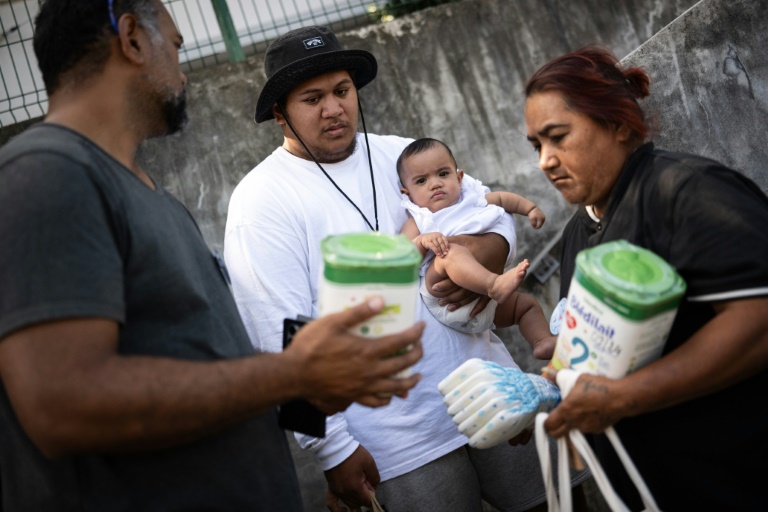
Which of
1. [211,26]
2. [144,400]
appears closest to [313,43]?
[144,400]

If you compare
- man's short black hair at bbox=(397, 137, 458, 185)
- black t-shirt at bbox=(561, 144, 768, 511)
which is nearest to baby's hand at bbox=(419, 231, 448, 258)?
man's short black hair at bbox=(397, 137, 458, 185)

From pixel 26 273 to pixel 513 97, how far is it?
4.29 meters

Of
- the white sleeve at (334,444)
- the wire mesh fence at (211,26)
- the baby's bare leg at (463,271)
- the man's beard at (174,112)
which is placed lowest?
the white sleeve at (334,444)

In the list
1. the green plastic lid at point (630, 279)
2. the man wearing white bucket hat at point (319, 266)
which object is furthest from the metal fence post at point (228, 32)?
the green plastic lid at point (630, 279)

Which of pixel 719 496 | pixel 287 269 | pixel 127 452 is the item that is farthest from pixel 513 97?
pixel 127 452

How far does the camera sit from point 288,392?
5.97 feet

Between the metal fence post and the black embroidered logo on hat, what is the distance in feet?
7.46

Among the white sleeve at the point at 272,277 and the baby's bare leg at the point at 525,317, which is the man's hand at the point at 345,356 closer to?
the white sleeve at the point at 272,277

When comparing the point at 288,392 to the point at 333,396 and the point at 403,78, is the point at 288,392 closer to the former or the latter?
the point at 333,396

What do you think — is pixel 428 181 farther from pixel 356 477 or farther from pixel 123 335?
pixel 123 335

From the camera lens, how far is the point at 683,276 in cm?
207

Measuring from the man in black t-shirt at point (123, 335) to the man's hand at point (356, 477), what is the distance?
26.3 inches

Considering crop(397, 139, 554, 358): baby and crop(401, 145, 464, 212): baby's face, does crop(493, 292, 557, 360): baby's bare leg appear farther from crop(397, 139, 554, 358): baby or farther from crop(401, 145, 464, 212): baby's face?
crop(401, 145, 464, 212): baby's face

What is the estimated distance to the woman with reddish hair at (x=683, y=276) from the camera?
1985 mm
